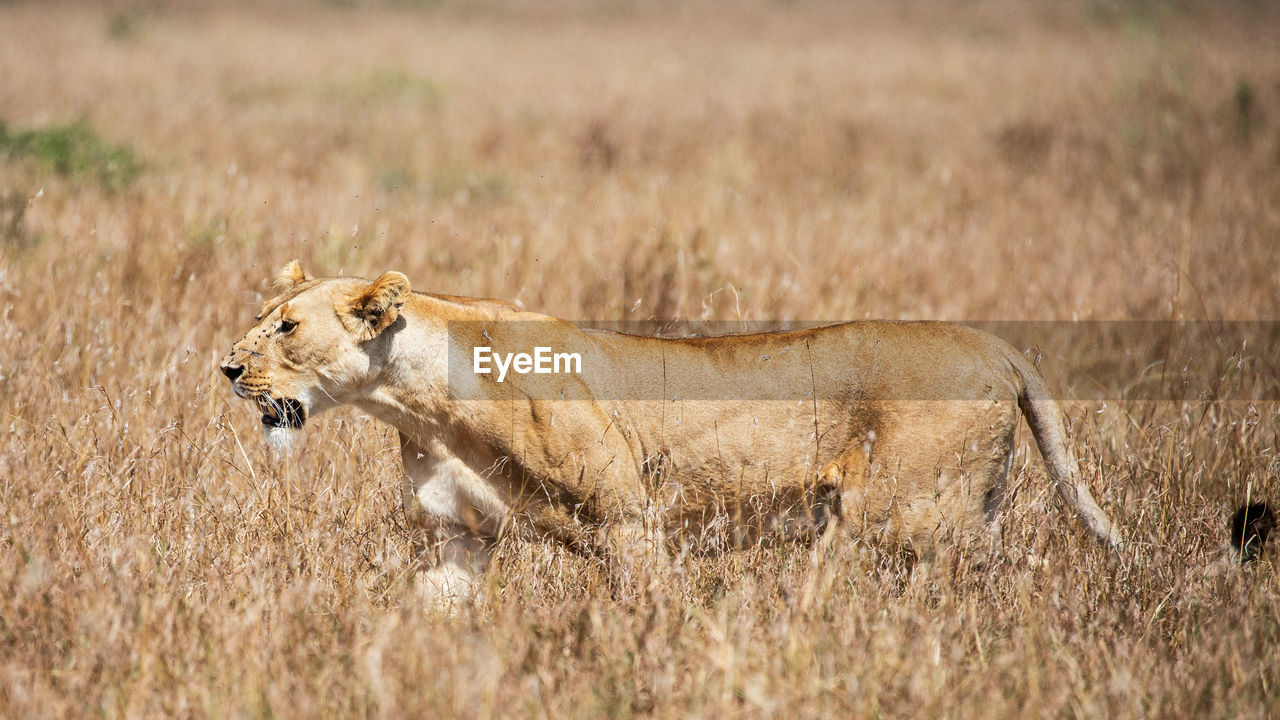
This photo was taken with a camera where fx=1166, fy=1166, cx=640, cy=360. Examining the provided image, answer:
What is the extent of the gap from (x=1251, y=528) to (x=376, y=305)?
2971 mm

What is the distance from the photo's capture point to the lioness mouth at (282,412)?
11.5ft

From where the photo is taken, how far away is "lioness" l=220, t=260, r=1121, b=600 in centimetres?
351

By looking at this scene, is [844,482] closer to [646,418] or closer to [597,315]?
[646,418]

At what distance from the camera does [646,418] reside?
371cm

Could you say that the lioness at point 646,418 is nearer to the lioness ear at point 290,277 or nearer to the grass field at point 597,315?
the lioness ear at point 290,277

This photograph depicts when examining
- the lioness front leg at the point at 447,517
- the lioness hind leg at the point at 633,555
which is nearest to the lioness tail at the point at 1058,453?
the lioness hind leg at the point at 633,555

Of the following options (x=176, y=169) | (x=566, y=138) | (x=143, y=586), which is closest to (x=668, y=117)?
(x=566, y=138)

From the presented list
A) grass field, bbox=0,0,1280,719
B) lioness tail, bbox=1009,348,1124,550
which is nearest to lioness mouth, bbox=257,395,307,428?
grass field, bbox=0,0,1280,719

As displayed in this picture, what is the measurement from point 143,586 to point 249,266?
3469mm

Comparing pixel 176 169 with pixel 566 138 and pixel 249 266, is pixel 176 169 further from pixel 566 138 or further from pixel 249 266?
pixel 566 138

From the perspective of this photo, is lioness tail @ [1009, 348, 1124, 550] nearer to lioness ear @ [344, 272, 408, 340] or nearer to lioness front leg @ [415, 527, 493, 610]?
lioness front leg @ [415, 527, 493, 610]

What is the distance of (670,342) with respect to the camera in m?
3.79

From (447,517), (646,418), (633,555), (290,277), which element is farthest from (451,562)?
(290,277)

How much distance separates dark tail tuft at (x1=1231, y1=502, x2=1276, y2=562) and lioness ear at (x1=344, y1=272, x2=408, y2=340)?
9.05ft
